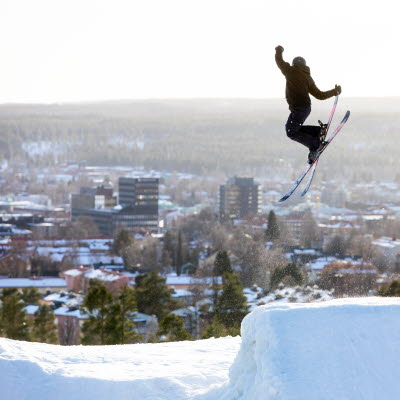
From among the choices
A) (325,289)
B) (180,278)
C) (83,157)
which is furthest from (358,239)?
(83,157)

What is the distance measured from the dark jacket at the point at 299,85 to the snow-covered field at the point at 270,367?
6.51ft

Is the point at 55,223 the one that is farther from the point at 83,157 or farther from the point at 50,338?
the point at 83,157

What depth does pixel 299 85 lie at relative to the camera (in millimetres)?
6895

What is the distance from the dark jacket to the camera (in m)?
6.87

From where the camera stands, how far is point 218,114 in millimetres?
136000

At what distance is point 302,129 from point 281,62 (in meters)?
0.80

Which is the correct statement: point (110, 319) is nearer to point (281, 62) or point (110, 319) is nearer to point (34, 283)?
point (281, 62)

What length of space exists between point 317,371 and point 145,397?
2136 mm

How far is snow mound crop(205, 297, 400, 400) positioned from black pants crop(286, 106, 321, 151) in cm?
177

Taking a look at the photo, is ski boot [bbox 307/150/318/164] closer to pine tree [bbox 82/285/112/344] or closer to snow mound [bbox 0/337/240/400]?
snow mound [bbox 0/337/240/400]

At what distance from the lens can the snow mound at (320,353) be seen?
18.4 feet

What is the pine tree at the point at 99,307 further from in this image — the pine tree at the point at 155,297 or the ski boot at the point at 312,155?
the ski boot at the point at 312,155

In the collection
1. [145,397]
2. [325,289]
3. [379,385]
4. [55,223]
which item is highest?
[379,385]

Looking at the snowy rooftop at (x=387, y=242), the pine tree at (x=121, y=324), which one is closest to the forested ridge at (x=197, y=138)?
the snowy rooftop at (x=387, y=242)
